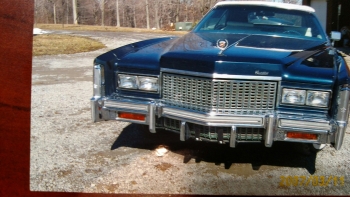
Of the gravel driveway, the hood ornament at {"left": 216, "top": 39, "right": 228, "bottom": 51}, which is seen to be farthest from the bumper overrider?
the hood ornament at {"left": 216, "top": 39, "right": 228, "bottom": 51}

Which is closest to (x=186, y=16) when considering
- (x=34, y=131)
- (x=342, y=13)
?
(x=342, y=13)

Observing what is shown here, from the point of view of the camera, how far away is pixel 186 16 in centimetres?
1725

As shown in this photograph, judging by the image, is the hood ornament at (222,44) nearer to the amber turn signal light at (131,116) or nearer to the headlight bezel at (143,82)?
the headlight bezel at (143,82)

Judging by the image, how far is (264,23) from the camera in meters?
4.11

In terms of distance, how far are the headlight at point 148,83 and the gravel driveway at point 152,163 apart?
709 mm

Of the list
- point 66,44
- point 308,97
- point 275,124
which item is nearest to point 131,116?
point 275,124

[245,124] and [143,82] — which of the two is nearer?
[245,124]

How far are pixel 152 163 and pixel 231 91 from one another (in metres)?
1.06

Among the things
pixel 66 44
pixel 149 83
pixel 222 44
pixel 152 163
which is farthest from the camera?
pixel 66 44

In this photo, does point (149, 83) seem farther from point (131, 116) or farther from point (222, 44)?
point (222, 44)

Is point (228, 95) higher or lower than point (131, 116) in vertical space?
higher

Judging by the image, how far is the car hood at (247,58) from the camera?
2734 millimetres

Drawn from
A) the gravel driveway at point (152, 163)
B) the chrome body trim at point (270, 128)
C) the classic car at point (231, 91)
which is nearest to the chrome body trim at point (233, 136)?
the classic car at point (231, 91)

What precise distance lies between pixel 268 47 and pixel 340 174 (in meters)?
1.26
